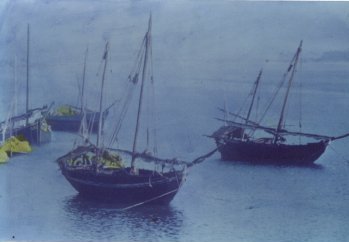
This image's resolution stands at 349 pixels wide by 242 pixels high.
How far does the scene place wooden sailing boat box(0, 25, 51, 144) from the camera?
374cm

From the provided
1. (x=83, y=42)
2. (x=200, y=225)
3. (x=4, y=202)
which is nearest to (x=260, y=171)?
(x=200, y=225)

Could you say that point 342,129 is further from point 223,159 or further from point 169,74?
point 169,74

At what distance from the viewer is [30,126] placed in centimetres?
374

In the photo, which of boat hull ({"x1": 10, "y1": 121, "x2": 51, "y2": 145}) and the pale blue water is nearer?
the pale blue water

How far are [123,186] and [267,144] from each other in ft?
2.90

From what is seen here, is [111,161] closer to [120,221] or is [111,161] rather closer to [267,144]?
[120,221]

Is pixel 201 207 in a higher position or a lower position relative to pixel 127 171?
lower

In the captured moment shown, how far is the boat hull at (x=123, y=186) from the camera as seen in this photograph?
12.2 ft

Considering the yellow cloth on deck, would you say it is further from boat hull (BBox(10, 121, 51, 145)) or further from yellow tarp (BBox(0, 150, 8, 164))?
boat hull (BBox(10, 121, 51, 145))

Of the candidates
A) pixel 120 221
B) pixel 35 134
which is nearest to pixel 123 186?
pixel 120 221

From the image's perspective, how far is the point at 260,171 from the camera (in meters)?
3.72

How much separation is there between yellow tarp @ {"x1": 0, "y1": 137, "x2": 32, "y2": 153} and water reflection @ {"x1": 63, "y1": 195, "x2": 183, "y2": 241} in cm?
40

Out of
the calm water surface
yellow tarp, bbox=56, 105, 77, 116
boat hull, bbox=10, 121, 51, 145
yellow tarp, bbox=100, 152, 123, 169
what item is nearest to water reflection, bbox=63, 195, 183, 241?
the calm water surface

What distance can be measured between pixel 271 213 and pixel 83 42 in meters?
1.49
